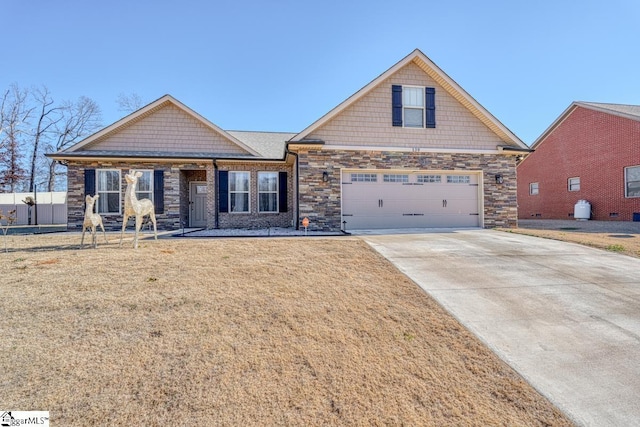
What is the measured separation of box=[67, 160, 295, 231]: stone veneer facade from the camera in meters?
12.0

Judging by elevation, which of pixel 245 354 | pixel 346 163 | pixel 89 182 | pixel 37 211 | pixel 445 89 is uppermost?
pixel 445 89

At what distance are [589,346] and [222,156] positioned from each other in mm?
12361

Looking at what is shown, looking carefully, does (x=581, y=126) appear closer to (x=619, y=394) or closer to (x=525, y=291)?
(x=525, y=291)

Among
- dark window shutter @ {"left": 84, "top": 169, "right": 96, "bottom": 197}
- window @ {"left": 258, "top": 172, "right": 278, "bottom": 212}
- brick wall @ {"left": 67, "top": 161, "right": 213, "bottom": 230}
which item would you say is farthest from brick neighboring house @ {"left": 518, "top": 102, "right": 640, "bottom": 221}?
dark window shutter @ {"left": 84, "top": 169, "right": 96, "bottom": 197}

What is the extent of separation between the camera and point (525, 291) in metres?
4.42

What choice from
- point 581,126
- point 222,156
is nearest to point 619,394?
point 222,156

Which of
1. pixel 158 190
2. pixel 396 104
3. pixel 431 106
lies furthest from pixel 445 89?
pixel 158 190

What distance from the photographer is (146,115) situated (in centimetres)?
1284

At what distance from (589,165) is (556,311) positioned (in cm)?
1991

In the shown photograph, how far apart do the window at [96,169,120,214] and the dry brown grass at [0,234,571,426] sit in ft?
27.5

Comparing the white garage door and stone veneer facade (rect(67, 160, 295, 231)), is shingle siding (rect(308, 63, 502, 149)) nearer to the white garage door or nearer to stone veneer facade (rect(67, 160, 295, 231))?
the white garage door

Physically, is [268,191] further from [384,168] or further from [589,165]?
[589,165]

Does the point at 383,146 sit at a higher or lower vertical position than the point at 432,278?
higher

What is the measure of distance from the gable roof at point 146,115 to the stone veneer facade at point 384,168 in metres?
3.47
